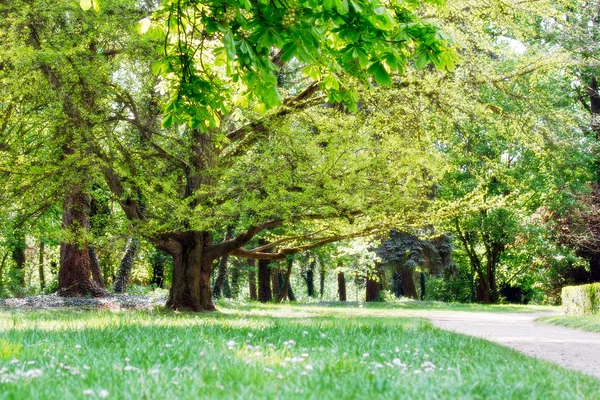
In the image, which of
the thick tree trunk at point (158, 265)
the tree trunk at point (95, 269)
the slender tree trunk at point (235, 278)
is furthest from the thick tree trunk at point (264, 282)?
the tree trunk at point (95, 269)

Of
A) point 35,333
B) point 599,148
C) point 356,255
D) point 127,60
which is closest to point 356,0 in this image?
point 35,333

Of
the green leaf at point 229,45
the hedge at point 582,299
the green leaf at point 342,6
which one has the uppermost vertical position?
the green leaf at point 342,6

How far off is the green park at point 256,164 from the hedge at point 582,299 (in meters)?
0.10

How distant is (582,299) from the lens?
15.3m

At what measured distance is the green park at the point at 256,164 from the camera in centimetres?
388

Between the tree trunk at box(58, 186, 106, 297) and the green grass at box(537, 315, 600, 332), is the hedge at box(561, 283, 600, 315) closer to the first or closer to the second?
the green grass at box(537, 315, 600, 332)

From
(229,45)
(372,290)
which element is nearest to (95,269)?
(372,290)

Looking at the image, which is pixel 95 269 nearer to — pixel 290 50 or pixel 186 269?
pixel 186 269

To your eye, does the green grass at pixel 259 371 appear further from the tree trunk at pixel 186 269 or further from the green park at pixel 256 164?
the tree trunk at pixel 186 269

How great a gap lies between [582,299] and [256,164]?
395 inches

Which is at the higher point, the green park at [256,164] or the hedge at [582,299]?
the green park at [256,164]

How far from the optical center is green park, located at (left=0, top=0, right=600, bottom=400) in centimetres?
388

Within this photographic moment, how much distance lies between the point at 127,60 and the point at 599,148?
2137 centimetres

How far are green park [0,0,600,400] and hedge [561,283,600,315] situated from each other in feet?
0.34
